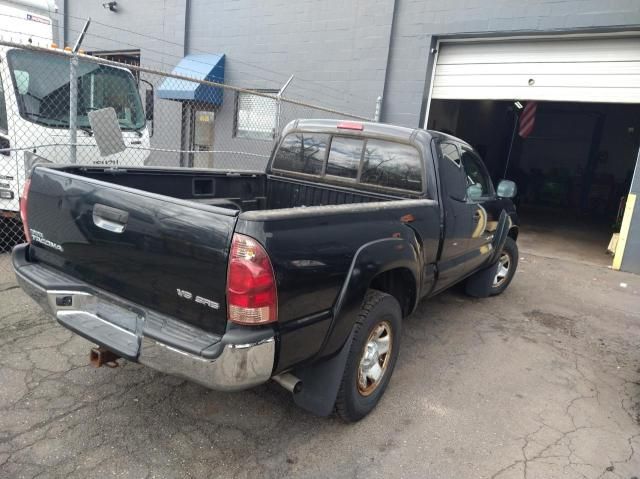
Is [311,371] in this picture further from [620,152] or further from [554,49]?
[620,152]

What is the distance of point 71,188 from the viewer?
8.56 ft

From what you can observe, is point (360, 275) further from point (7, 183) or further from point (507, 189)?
point (7, 183)

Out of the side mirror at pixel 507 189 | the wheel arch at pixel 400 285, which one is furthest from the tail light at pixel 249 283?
the side mirror at pixel 507 189

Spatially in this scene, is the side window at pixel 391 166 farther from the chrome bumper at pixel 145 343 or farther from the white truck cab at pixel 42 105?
the white truck cab at pixel 42 105

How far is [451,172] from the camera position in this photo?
3930mm

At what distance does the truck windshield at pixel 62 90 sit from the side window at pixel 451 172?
4974mm

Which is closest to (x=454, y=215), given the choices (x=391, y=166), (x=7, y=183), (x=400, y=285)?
(x=391, y=166)

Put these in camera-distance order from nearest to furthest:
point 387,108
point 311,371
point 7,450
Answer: point 7,450, point 311,371, point 387,108

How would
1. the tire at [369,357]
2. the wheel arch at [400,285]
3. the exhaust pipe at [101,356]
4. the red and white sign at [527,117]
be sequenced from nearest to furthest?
1. the exhaust pipe at [101,356]
2. the tire at [369,357]
3. the wheel arch at [400,285]
4. the red and white sign at [527,117]

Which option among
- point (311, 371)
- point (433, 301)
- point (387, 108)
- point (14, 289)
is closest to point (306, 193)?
point (311, 371)

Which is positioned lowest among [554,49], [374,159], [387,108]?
[374,159]

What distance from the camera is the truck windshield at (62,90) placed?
18.9ft

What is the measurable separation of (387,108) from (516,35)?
112 inches

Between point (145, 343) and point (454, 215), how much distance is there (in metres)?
2.68
